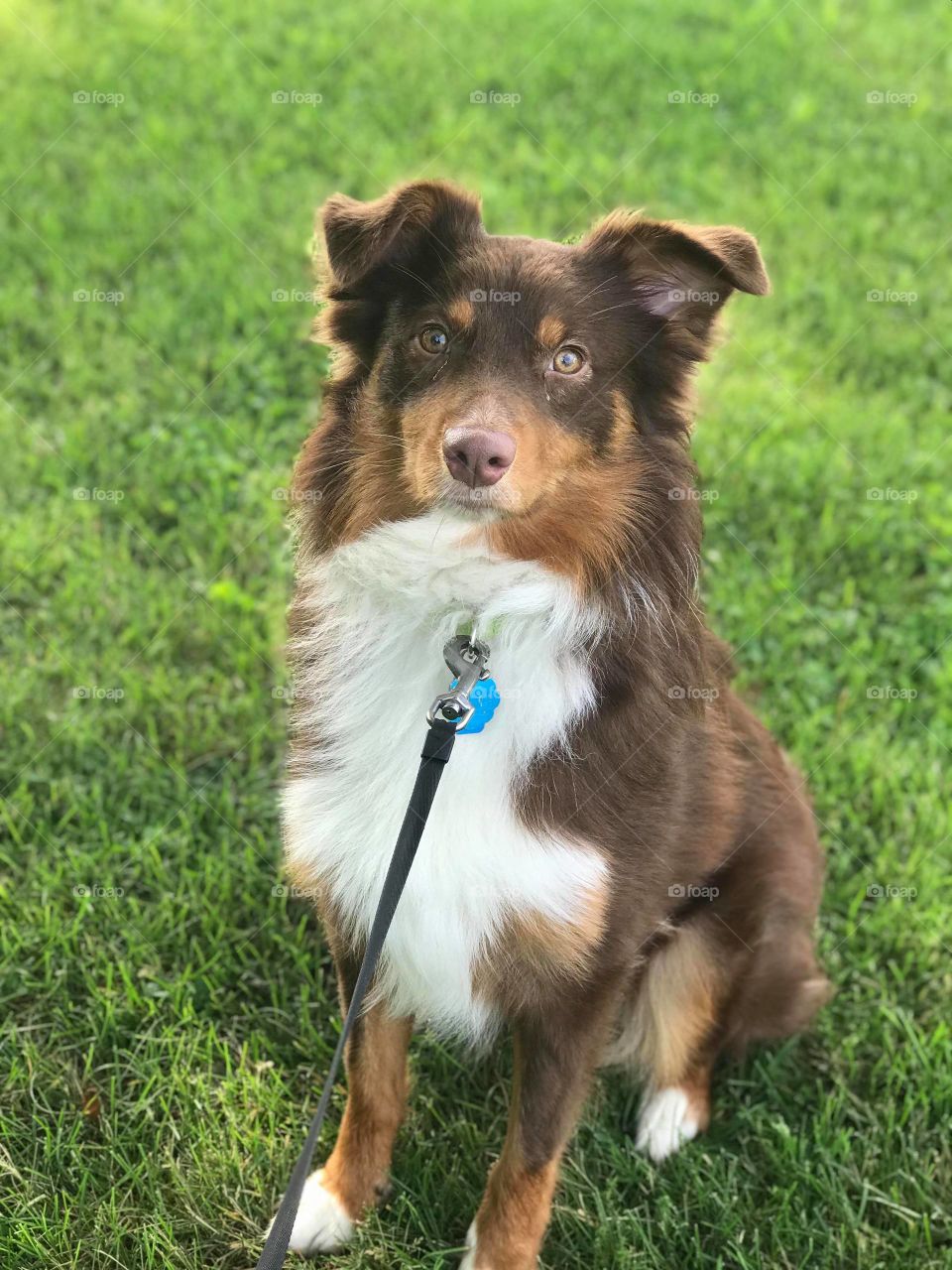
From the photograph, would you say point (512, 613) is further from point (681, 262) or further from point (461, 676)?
point (681, 262)

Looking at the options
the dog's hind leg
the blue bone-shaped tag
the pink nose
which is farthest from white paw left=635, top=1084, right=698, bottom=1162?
the pink nose

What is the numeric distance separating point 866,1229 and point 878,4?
8729mm

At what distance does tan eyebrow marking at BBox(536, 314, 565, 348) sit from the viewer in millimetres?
2598

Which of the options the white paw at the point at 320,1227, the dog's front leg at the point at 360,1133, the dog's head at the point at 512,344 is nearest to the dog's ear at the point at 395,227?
the dog's head at the point at 512,344

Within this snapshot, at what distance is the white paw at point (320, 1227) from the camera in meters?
2.96

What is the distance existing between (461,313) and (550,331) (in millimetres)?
198

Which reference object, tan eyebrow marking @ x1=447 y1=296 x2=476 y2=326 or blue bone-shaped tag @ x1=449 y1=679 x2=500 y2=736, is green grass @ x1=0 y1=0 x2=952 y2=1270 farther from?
tan eyebrow marking @ x1=447 y1=296 x2=476 y2=326

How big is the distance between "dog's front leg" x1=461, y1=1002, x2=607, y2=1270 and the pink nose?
4.03ft

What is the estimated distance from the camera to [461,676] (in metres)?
2.49

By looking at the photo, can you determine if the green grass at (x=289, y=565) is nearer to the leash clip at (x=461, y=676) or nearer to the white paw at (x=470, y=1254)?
the white paw at (x=470, y=1254)

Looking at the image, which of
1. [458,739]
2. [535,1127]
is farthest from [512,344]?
[535,1127]

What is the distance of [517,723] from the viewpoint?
8.42 ft

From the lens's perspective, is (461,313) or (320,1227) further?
(320,1227)

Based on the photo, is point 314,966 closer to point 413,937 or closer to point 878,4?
point 413,937
